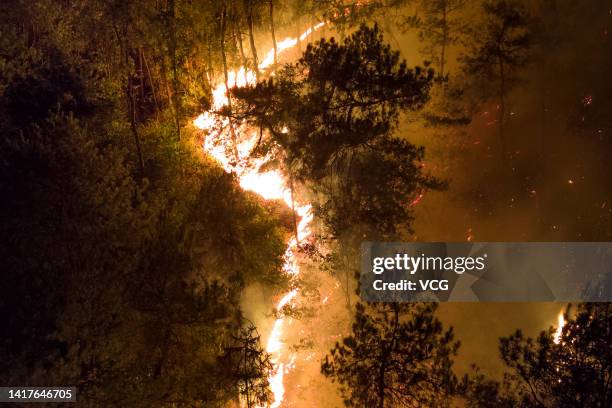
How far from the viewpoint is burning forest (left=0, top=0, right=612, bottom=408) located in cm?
1212

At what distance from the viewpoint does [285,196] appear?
2662cm

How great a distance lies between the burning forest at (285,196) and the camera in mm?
12117

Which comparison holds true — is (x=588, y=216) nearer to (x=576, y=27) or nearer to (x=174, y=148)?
(x=576, y=27)

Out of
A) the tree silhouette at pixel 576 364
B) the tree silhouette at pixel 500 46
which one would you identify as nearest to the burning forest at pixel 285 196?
the tree silhouette at pixel 576 364

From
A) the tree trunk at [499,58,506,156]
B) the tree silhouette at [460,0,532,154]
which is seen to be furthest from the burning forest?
the tree trunk at [499,58,506,156]

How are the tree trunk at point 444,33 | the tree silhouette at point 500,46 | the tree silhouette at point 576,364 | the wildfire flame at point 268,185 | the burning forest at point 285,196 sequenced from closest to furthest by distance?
the tree silhouette at point 576,364 < the burning forest at point 285,196 < the wildfire flame at point 268,185 < the tree silhouette at point 500,46 < the tree trunk at point 444,33

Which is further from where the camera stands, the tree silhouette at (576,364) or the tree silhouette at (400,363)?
the tree silhouette at (400,363)

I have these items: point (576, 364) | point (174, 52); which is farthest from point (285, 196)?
point (576, 364)

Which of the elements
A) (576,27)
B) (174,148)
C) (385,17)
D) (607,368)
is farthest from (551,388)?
(576,27)

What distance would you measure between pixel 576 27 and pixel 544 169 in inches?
405

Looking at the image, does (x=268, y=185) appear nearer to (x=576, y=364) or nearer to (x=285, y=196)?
(x=285, y=196)

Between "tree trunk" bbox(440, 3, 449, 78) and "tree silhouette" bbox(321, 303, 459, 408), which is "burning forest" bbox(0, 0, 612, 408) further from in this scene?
"tree trunk" bbox(440, 3, 449, 78)

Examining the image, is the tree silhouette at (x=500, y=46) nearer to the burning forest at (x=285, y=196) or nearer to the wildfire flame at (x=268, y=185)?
the burning forest at (x=285, y=196)

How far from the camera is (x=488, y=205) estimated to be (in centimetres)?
2744
